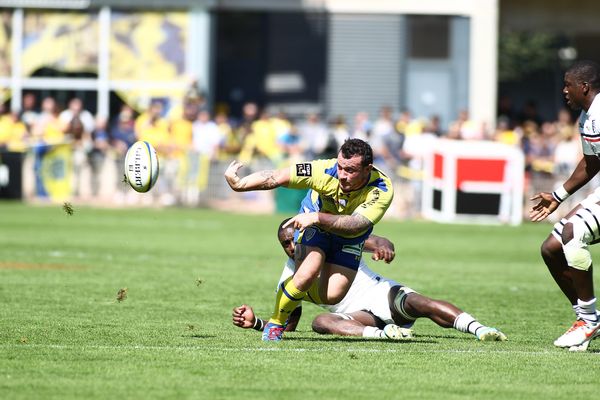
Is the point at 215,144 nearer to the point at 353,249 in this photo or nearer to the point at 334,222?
the point at 353,249

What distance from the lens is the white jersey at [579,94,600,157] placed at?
29.7 feet

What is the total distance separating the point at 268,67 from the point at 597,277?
2017cm

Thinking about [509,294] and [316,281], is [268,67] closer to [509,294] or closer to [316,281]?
[509,294]

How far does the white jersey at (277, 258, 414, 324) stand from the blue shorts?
0.31 m

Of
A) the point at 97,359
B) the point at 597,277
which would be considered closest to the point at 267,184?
the point at 97,359

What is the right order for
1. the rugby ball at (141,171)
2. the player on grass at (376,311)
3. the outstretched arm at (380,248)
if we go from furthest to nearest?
the rugby ball at (141,171), the player on grass at (376,311), the outstretched arm at (380,248)

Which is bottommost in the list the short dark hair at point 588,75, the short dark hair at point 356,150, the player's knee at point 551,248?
the player's knee at point 551,248

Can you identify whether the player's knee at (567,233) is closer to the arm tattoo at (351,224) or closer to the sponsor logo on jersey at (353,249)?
the arm tattoo at (351,224)

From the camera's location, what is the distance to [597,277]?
16.0 m

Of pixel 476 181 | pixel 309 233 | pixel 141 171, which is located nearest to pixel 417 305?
pixel 309 233

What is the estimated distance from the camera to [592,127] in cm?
909

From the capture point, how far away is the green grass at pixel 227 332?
7.48 metres

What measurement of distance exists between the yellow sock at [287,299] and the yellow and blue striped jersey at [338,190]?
0.62 metres

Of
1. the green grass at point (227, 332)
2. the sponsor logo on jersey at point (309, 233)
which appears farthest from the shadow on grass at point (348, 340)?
the sponsor logo on jersey at point (309, 233)
